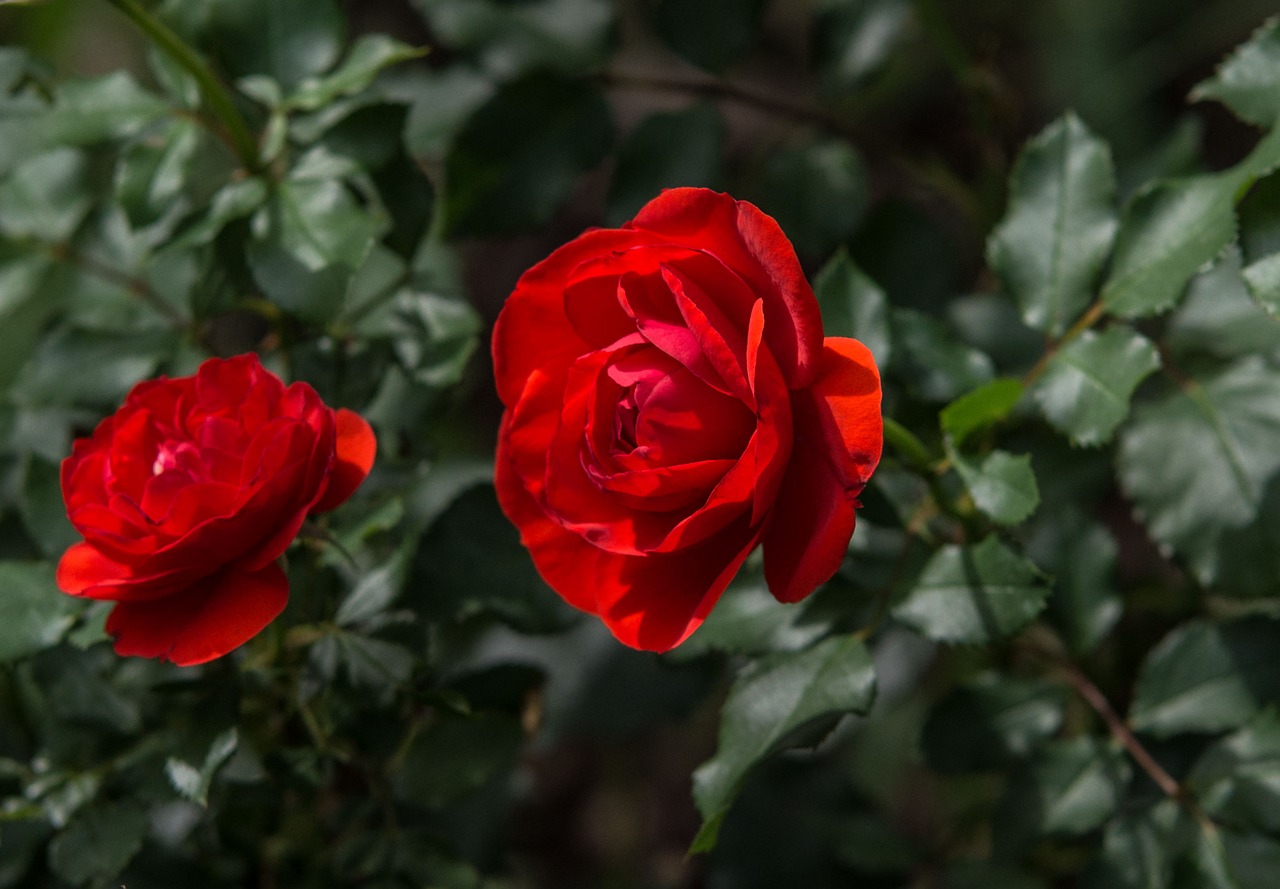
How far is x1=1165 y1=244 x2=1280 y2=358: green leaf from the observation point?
3.24 ft

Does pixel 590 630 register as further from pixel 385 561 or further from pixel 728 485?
pixel 728 485

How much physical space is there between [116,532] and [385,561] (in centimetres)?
24

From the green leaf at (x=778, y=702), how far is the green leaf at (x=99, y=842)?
400 millimetres

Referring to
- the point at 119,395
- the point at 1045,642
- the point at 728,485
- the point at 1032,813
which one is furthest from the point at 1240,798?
the point at 119,395

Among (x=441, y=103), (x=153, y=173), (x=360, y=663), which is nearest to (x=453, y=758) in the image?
(x=360, y=663)

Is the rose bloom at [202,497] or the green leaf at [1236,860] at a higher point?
the rose bloom at [202,497]

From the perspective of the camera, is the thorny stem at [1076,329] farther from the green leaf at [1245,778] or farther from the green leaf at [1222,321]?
the green leaf at [1245,778]

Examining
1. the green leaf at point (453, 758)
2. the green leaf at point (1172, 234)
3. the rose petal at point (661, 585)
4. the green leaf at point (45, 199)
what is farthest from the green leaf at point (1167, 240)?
the green leaf at point (45, 199)

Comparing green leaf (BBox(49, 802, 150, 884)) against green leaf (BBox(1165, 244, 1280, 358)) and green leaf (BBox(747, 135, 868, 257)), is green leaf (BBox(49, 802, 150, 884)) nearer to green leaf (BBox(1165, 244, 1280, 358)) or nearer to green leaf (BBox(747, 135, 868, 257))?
green leaf (BBox(747, 135, 868, 257))

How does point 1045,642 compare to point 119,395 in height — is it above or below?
below

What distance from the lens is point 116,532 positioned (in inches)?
26.4

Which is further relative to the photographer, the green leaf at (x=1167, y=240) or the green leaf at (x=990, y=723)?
the green leaf at (x=990, y=723)

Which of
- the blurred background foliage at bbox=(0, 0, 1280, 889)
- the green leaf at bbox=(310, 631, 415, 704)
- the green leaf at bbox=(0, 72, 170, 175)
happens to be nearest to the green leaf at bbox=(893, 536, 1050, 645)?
the blurred background foliage at bbox=(0, 0, 1280, 889)

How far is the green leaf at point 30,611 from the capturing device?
798 millimetres
